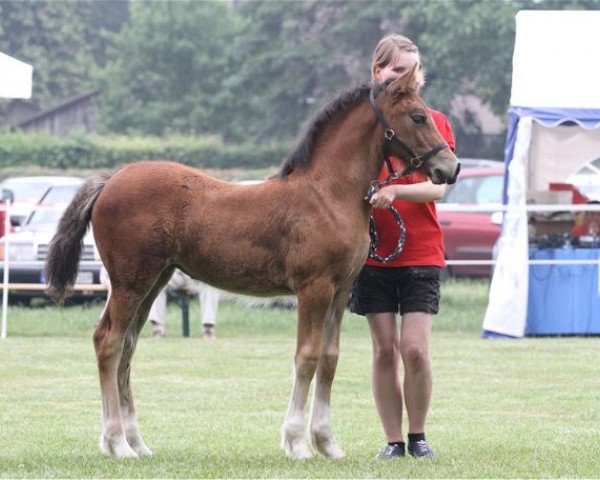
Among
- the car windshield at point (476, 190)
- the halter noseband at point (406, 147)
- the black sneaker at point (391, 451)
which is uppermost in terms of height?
the halter noseband at point (406, 147)

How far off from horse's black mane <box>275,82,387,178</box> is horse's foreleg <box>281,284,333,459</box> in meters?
0.72

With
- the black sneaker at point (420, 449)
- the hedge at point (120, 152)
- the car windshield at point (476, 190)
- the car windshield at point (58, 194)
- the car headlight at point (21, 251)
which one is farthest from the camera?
the hedge at point (120, 152)

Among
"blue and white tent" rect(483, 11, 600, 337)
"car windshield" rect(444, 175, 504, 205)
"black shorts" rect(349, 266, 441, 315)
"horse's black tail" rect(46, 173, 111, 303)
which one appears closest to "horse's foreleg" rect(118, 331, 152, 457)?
"horse's black tail" rect(46, 173, 111, 303)

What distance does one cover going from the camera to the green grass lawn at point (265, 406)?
7.07m

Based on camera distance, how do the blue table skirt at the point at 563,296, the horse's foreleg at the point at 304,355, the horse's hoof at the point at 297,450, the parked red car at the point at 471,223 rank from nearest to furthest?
the horse's foreleg at the point at 304,355, the horse's hoof at the point at 297,450, the blue table skirt at the point at 563,296, the parked red car at the point at 471,223

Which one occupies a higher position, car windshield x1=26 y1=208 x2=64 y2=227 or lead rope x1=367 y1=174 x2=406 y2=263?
lead rope x1=367 y1=174 x2=406 y2=263

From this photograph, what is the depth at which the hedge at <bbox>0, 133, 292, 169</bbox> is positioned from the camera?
163 feet

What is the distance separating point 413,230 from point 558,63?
8668mm

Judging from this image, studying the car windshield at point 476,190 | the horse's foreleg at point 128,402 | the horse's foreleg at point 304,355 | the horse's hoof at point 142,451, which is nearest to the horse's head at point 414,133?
the horse's foreleg at point 304,355

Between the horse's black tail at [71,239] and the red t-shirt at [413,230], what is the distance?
63.4 inches

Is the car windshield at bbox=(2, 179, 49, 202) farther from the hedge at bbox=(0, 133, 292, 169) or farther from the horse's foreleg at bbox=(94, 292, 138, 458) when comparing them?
the hedge at bbox=(0, 133, 292, 169)

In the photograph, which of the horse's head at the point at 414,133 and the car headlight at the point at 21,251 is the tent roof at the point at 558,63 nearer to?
the car headlight at the point at 21,251

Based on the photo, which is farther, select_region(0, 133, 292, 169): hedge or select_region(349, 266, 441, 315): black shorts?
select_region(0, 133, 292, 169): hedge

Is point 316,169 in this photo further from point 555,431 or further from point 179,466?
point 555,431
